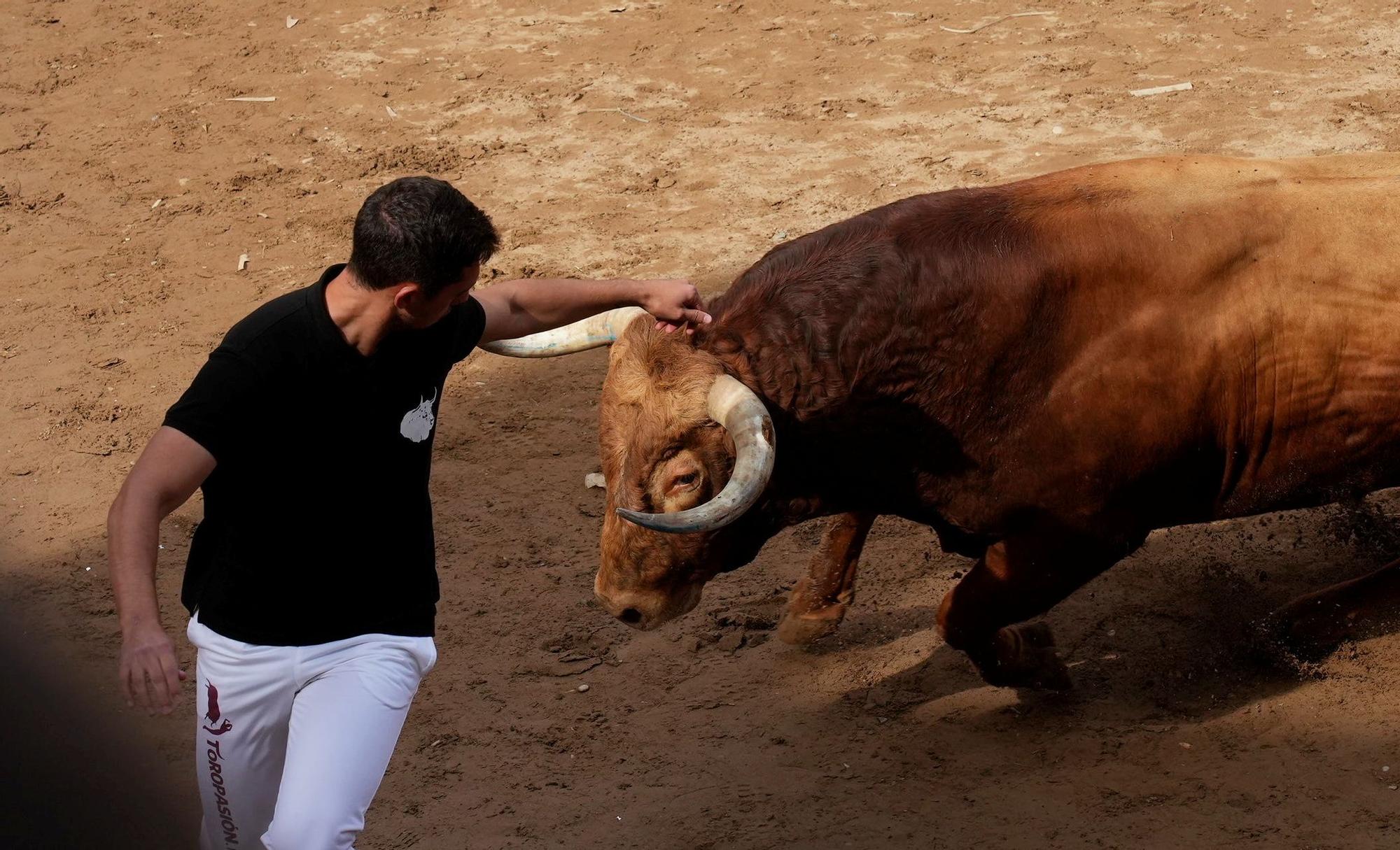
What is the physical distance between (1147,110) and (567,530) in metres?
5.46

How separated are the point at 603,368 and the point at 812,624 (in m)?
2.53

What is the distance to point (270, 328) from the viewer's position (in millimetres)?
3336

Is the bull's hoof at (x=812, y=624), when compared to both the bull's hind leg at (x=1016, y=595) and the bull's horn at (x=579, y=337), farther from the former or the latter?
the bull's horn at (x=579, y=337)

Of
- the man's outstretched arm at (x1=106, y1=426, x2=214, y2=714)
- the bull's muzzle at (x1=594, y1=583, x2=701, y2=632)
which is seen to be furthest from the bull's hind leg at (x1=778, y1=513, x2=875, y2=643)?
the man's outstretched arm at (x1=106, y1=426, x2=214, y2=714)

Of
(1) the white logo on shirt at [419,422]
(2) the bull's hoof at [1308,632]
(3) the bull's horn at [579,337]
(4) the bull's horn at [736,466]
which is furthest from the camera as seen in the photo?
(2) the bull's hoof at [1308,632]

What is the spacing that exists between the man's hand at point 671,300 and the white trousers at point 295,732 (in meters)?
1.22

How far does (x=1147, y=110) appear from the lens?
945cm

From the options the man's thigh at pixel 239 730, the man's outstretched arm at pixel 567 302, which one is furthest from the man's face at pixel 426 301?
the man's thigh at pixel 239 730

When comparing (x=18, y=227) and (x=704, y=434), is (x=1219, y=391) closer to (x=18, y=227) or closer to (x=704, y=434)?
(x=704, y=434)

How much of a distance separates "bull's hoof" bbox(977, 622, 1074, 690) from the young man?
222 centimetres

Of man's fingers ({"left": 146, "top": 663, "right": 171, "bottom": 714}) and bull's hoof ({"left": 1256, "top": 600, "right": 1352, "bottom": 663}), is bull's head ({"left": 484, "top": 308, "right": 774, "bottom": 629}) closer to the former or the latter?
man's fingers ({"left": 146, "top": 663, "right": 171, "bottom": 714})

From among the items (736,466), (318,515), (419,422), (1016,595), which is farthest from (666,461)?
(1016,595)

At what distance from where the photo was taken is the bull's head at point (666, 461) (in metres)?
4.07

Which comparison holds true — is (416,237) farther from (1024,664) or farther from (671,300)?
(1024,664)
